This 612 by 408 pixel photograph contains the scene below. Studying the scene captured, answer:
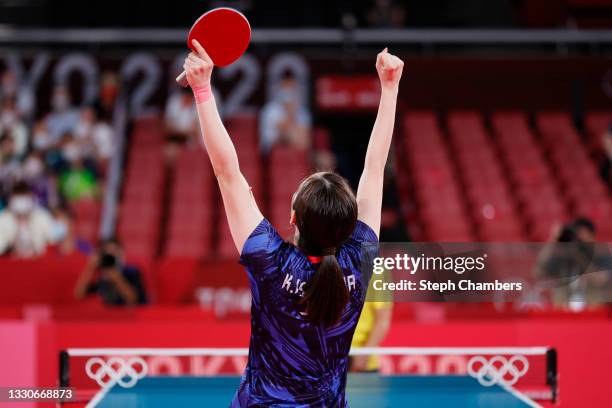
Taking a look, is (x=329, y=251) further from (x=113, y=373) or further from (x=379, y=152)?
(x=113, y=373)

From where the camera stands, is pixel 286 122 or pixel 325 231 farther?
pixel 286 122

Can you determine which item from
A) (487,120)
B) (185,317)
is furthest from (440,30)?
(185,317)

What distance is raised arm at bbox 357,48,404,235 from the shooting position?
7.60ft

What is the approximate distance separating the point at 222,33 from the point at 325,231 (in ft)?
2.23

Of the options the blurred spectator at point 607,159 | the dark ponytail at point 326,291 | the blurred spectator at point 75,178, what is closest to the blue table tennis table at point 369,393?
the dark ponytail at point 326,291

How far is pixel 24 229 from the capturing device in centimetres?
925

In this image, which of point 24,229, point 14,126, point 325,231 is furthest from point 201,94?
point 14,126

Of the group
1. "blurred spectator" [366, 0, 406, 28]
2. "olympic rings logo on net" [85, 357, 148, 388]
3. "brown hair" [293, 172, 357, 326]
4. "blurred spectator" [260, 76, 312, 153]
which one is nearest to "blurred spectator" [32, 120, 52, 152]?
"blurred spectator" [260, 76, 312, 153]

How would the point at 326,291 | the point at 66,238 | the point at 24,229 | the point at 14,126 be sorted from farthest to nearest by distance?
the point at 14,126 → the point at 24,229 → the point at 66,238 → the point at 326,291

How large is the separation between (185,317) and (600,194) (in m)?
6.40

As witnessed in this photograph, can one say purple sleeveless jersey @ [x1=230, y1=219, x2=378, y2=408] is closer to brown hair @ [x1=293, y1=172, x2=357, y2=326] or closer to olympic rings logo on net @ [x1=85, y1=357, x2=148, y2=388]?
brown hair @ [x1=293, y1=172, x2=357, y2=326]

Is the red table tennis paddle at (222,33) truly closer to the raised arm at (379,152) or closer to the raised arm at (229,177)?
the raised arm at (229,177)

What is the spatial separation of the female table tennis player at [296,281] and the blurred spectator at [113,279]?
17.3 feet

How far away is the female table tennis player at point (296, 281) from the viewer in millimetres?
2080
